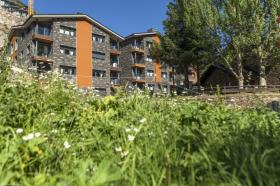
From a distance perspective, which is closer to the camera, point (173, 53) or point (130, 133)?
point (130, 133)

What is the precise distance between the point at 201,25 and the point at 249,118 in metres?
35.2

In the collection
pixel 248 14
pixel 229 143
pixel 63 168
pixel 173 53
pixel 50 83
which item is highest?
pixel 248 14

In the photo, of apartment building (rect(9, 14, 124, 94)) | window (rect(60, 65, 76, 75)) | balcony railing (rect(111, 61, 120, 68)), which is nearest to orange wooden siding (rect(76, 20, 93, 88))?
apartment building (rect(9, 14, 124, 94))

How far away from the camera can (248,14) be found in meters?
36.1

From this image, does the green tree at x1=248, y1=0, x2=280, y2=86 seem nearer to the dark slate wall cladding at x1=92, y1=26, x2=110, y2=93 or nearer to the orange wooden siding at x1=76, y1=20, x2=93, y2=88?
the dark slate wall cladding at x1=92, y1=26, x2=110, y2=93

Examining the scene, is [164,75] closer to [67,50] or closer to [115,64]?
[115,64]

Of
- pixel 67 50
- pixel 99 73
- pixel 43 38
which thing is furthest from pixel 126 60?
pixel 43 38

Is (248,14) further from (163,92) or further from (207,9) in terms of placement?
(163,92)

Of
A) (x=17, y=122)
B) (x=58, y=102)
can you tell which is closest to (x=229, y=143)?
(x=17, y=122)

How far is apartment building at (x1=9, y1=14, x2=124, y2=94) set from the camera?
5303 centimetres

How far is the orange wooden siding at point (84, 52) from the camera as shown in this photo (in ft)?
184

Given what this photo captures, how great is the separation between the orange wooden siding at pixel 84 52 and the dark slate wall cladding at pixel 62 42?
0.84 m

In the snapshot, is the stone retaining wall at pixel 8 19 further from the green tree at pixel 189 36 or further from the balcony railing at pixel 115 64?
the green tree at pixel 189 36

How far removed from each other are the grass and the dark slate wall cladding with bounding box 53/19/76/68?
49342mm
